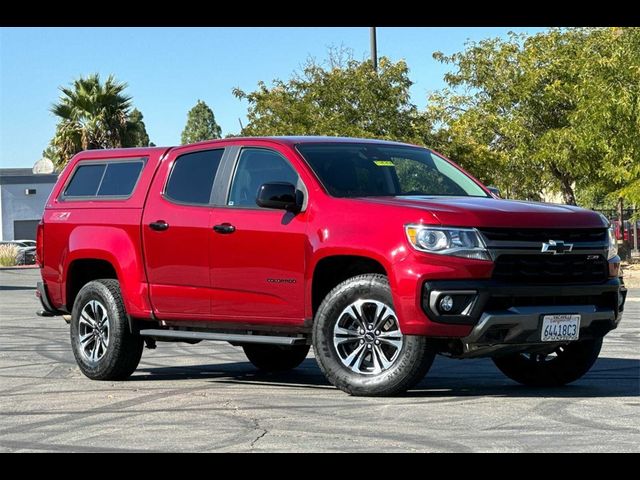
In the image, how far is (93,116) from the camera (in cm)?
5509

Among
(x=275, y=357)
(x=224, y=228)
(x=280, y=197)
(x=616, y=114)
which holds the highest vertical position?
(x=616, y=114)

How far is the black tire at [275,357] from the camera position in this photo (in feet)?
39.0

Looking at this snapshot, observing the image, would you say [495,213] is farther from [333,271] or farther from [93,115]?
[93,115]

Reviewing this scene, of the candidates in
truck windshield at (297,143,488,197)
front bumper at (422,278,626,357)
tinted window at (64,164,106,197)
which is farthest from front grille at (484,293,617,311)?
tinted window at (64,164,106,197)

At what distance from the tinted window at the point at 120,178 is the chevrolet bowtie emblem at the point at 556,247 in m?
3.87

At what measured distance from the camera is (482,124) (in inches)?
1569

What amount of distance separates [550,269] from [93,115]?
4744cm

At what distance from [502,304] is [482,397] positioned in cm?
86

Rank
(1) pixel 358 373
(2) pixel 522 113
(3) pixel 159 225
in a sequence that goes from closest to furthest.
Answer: (1) pixel 358 373
(3) pixel 159 225
(2) pixel 522 113

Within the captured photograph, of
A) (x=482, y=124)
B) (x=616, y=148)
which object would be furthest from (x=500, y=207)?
(x=482, y=124)

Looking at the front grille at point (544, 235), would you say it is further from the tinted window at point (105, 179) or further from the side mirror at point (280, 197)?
the tinted window at point (105, 179)

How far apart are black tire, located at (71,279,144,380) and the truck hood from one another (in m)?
2.69

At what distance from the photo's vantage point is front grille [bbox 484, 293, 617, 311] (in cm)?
909

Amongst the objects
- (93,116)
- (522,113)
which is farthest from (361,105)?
(93,116)
